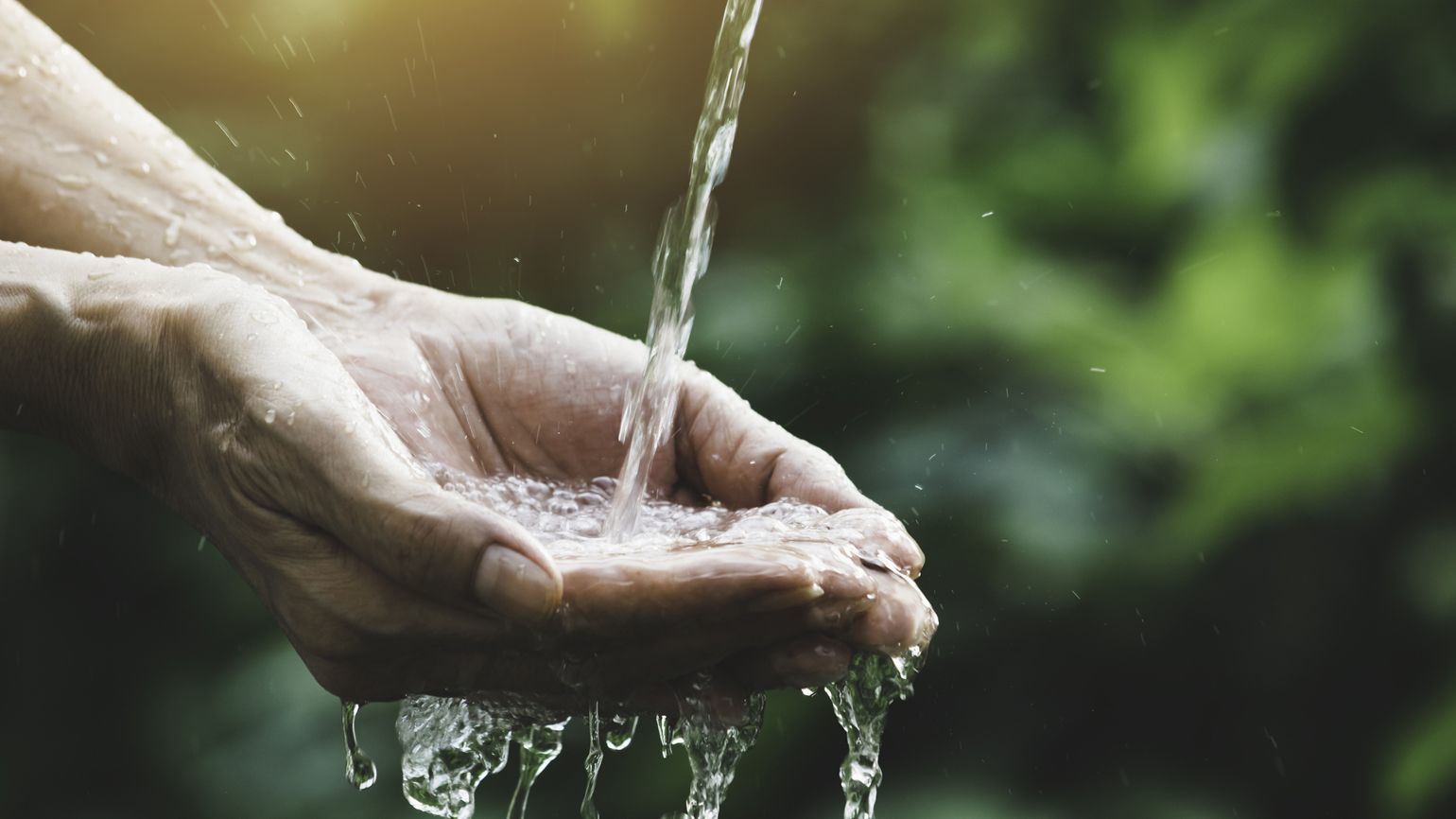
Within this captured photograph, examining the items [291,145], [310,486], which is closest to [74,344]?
[310,486]

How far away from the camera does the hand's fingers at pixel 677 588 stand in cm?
100

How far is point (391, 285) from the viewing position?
168 cm

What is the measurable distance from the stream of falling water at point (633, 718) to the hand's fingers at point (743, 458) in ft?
0.07

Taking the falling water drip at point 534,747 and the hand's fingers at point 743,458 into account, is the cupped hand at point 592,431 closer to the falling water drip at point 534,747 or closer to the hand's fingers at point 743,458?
the hand's fingers at point 743,458

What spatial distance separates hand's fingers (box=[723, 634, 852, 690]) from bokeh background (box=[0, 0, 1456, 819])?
0.71 meters

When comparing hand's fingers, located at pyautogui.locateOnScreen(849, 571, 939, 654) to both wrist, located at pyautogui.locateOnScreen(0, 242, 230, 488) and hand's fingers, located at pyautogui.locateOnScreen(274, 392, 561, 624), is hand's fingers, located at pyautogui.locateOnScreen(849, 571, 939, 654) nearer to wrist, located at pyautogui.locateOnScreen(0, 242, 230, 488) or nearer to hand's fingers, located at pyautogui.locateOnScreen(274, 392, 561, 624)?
hand's fingers, located at pyautogui.locateOnScreen(274, 392, 561, 624)

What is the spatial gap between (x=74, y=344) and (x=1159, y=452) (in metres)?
1.31

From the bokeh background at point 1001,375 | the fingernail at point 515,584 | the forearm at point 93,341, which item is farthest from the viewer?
the bokeh background at point 1001,375

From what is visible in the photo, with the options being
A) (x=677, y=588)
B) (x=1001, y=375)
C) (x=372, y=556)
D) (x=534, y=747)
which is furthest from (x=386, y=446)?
(x=1001, y=375)

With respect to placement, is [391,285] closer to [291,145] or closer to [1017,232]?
[291,145]

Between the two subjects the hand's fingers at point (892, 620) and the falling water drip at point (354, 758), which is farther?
the falling water drip at point (354, 758)

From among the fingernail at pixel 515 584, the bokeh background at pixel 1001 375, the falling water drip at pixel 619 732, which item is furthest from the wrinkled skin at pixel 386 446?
the bokeh background at pixel 1001 375

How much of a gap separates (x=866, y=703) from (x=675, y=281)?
2.23 ft

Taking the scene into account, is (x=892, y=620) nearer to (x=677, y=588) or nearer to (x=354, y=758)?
(x=677, y=588)
